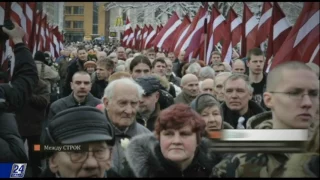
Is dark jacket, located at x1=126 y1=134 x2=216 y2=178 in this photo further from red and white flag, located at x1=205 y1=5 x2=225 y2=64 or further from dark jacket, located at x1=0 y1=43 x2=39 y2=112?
red and white flag, located at x1=205 y1=5 x2=225 y2=64

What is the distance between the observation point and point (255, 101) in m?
6.16

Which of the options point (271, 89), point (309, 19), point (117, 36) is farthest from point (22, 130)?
point (117, 36)

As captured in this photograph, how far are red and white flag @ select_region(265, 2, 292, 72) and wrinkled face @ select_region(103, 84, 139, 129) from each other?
9.45 feet

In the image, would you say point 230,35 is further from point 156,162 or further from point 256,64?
point 156,162

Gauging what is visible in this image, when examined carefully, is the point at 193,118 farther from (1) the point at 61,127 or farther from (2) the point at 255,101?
(2) the point at 255,101

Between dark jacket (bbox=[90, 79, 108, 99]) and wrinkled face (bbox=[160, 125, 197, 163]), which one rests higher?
wrinkled face (bbox=[160, 125, 197, 163])

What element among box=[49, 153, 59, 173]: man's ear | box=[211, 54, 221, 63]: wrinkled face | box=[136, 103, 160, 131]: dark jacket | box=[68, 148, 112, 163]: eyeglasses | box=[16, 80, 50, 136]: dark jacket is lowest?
box=[16, 80, 50, 136]: dark jacket

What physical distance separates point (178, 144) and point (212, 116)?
5.34ft

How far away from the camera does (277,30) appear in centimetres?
783

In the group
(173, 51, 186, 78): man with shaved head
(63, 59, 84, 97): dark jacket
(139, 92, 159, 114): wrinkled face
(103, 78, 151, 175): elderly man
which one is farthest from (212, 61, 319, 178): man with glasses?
(173, 51, 186, 78): man with shaved head

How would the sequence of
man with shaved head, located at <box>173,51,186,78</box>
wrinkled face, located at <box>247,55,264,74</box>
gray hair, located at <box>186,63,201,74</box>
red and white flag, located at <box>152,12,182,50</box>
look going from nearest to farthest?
wrinkled face, located at <box>247,55,264,74</box> → gray hair, located at <box>186,63,201,74</box> → man with shaved head, located at <box>173,51,186,78</box> → red and white flag, located at <box>152,12,182,50</box>

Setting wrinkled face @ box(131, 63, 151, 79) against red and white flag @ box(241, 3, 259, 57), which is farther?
red and white flag @ box(241, 3, 259, 57)

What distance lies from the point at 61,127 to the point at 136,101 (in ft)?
5.88

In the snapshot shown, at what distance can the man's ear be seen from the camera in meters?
3.02
